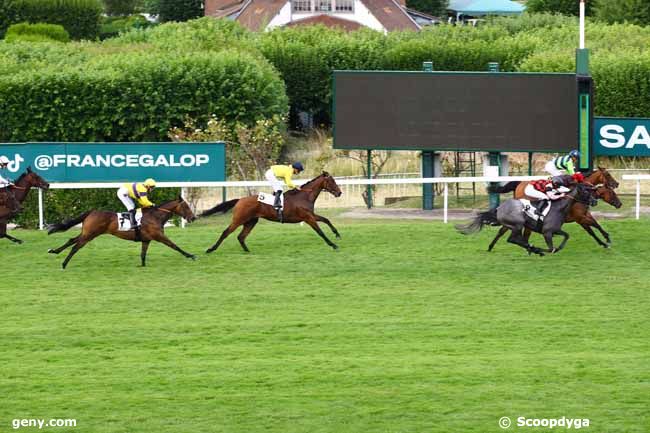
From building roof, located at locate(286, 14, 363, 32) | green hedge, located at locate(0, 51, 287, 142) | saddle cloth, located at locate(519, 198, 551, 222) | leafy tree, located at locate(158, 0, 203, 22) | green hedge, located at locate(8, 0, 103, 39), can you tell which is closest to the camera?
saddle cloth, located at locate(519, 198, 551, 222)

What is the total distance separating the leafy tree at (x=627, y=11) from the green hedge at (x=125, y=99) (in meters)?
27.0

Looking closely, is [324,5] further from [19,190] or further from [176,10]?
[19,190]

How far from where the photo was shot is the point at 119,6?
84.4 metres

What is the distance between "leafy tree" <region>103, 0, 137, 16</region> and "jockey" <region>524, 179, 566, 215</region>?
6808cm

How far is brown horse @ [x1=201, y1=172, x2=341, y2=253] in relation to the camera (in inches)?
752

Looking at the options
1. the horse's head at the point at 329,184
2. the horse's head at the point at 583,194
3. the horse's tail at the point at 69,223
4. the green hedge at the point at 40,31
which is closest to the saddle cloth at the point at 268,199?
the horse's head at the point at 329,184

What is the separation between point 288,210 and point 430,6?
58.7 metres

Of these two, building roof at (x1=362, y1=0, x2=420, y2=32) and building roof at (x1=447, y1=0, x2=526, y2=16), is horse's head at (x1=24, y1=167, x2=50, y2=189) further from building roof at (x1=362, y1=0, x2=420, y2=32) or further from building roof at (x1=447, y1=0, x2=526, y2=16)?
building roof at (x1=447, y1=0, x2=526, y2=16)

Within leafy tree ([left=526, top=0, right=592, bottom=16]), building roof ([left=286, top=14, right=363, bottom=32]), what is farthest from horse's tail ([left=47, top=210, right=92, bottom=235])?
leafy tree ([left=526, top=0, right=592, bottom=16])

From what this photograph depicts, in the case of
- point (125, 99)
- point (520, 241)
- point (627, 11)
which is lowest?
point (520, 241)

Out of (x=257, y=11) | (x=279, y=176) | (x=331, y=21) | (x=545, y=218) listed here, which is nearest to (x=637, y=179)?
(x=545, y=218)

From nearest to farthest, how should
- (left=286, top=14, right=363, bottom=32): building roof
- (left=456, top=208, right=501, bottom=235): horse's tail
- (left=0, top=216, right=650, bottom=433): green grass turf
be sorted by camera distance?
(left=0, top=216, right=650, bottom=433): green grass turf
(left=456, top=208, right=501, bottom=235): horse's tail
(left=286, top=14, right=363, bottom=32): building roof

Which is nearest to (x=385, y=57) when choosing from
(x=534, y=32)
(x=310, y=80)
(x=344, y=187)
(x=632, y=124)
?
(x=310, y=80)

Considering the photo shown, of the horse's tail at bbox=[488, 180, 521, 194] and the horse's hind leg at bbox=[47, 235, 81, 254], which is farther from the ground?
the horse's tail at bbox=[488, 180, 521, 194]
